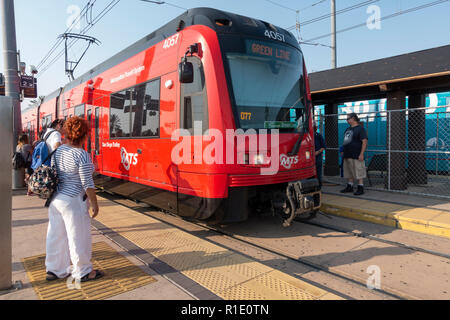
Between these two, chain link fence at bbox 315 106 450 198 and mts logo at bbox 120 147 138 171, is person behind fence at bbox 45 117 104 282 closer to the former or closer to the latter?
mts logo at bbox 120 147 138 171

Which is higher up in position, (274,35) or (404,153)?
(274,35)

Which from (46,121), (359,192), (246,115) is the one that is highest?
(46,121)

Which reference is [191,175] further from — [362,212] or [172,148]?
[362,212]

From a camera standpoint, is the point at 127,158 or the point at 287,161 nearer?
the point at 287,161

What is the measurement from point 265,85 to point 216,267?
264 cm

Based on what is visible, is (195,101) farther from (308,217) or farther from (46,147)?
(308,217)

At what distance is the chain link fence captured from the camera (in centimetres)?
789

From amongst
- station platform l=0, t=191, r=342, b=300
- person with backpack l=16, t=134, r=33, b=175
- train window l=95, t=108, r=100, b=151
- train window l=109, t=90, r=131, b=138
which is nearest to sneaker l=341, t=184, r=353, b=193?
station platform l=0, t=191, r=342, b=300

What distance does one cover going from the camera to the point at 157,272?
346 cm

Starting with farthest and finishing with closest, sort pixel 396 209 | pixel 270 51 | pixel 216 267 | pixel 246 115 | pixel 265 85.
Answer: pixel 396 209 → pixel 270 51 → pixel 265 85 → pixel 246 115 → pixel 216 267

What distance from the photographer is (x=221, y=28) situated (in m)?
4.50

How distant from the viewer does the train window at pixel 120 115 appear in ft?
20.3

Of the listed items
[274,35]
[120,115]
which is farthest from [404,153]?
[120,115]

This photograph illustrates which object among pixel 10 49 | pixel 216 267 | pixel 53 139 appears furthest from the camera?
pixel 10 49
